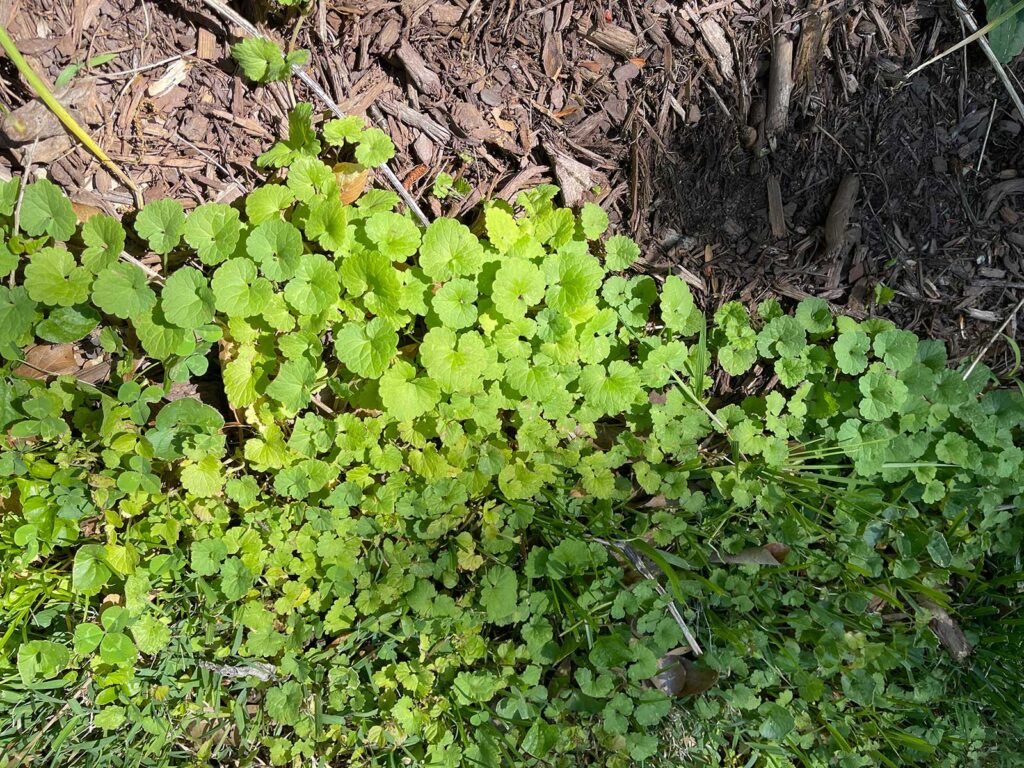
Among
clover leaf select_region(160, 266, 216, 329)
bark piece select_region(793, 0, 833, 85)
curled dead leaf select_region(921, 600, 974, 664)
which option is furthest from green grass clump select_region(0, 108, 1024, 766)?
bark piece select_region(793, 0, 833, 85)

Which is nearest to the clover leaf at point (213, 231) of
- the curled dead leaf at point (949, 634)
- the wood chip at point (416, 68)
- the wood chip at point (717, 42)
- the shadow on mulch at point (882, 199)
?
the wood chip at point (416, 68)

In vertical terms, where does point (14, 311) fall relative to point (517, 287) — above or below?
below

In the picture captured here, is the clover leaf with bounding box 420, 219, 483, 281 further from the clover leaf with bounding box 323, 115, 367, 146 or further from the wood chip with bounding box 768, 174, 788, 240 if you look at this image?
the wood chip with bounding box 768, 174, 788, 240

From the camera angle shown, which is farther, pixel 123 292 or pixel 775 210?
pixel 775 210

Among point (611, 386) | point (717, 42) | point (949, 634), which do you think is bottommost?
point (949, 634)

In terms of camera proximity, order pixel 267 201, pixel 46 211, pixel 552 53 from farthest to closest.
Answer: pixel 552 53
pixel 267 201
pixel 46 211

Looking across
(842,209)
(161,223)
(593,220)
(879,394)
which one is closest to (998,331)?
(879,394)

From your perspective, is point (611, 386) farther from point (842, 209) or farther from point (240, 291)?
point (240, 291)

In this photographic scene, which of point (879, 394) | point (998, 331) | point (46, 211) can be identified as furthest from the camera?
point (998, 331)
